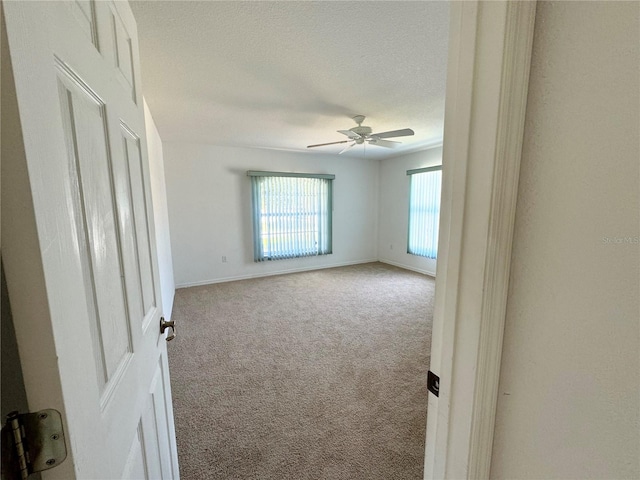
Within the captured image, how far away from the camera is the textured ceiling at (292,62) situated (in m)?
1.38

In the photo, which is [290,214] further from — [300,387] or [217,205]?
[300,387]

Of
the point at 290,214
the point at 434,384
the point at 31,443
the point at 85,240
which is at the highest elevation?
the point at 85,240

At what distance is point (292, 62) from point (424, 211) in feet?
12.5

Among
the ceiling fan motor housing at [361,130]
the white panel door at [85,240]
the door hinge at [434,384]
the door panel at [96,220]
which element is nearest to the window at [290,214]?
the ceiling fan motor housing at [361,130]

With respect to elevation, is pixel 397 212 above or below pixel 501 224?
below

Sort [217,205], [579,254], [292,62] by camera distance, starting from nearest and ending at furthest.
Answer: [579,254]
[292,62]
[217,205]

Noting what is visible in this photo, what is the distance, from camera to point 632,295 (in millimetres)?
454

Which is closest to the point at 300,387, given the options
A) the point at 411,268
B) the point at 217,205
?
the point at 217,205

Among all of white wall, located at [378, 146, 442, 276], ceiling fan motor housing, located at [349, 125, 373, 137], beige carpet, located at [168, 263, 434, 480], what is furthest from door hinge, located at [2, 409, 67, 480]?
white wall, located at [378, 146, 442, 276]

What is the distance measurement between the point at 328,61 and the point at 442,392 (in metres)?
1.96

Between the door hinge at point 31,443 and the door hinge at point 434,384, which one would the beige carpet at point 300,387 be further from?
the door hinge at point 31,443

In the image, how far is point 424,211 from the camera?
16.2 ft

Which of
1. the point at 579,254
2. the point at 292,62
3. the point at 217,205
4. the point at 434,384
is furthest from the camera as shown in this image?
the point at 217,205

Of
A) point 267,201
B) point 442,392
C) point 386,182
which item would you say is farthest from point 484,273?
point 386,182
